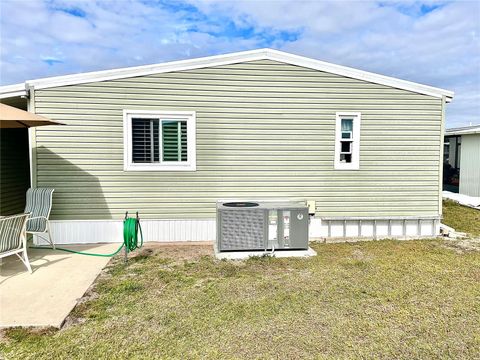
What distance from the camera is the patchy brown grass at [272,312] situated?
265 centimetres

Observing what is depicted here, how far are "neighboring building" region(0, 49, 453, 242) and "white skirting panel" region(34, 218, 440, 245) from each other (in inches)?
0.8

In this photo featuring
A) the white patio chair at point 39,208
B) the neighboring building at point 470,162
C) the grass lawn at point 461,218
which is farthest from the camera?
the neighboring building at point 470,162

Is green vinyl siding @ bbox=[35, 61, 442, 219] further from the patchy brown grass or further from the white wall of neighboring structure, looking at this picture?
the white wall of neighboring structure

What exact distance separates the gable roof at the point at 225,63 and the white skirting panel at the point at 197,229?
2551 mm

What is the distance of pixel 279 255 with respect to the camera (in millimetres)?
5355

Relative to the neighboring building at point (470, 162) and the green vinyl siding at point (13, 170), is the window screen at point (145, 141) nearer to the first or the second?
the green vinyl siding at point (13, 170)

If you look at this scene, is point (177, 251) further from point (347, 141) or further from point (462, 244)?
point (462, 244)

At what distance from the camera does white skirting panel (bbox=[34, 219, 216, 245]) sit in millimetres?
6016

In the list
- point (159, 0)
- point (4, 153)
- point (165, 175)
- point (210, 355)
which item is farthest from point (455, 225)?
point (4, 153)

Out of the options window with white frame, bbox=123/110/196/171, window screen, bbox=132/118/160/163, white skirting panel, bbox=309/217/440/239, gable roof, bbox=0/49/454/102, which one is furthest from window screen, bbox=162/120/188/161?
white skirting panel, bbox=309/217/440/239

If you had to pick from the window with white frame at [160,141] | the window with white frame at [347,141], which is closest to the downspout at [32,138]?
the window with white frame at [160,141]

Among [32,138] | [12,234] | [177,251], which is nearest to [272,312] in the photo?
[177,251]

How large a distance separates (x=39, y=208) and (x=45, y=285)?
7.01ft

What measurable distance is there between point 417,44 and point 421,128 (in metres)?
7.33
